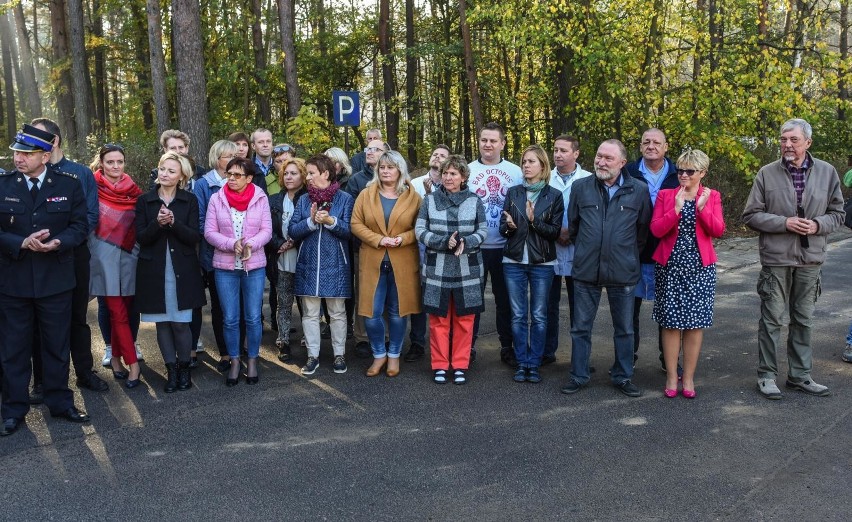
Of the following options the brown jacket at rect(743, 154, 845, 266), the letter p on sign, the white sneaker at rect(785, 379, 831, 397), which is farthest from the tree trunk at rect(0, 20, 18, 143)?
the white sneaker at rect(785, 379, 831, 397)

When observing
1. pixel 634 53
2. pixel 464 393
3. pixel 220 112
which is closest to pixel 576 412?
pixel 464 393

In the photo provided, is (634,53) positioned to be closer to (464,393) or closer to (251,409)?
(464,393)

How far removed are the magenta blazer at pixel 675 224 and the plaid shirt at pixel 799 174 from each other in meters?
0.62

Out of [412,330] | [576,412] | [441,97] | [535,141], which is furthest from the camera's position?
[441,97]

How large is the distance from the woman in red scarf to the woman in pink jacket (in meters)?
0.68

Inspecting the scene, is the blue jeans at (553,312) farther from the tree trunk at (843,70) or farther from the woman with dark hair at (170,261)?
the tree trunk at (843,70)

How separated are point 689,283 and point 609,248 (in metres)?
0.67

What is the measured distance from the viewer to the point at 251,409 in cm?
574

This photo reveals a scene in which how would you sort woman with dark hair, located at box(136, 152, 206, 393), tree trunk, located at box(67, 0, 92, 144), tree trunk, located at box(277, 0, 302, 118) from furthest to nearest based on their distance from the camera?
tree trunk, located at box(67, 0, 92, 144)
tree trunk, located at box(277, 0, 302, 118)
woman with dark hair, located at box(136, 152, 206, 393)

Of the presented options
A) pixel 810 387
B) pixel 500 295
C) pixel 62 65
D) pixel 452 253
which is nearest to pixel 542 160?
pixel 452 253

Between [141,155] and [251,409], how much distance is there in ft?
35.6

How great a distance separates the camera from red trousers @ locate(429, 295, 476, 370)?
6.44 metres

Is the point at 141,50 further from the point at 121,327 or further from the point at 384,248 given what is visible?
the point at 384,248

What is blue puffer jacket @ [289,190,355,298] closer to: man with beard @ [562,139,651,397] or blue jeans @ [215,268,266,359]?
blue jeans @ [215,268,266,359]
